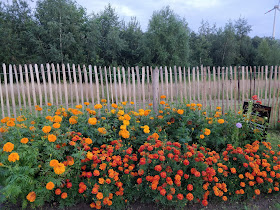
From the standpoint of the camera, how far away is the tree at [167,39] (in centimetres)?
2344

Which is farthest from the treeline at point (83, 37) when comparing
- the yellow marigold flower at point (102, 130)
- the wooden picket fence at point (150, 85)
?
the yellow marigold flower at point (102, 130)

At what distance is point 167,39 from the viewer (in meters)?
23.3

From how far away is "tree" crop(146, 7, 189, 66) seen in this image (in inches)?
923

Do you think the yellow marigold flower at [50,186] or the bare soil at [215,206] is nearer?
the yellow marigold flower at [50,186]

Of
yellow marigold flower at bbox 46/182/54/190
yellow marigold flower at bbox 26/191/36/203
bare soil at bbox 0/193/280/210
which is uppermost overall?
yellow marigold flower at bbox 46/182/54/190

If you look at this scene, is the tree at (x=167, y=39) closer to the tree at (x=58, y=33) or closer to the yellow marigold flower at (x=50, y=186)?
the tree at (x=58, y=33)

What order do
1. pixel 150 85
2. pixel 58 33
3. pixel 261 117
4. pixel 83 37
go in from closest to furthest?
pixel 261 117
pixel 150 85
pixel 58 33
pixel 83 37

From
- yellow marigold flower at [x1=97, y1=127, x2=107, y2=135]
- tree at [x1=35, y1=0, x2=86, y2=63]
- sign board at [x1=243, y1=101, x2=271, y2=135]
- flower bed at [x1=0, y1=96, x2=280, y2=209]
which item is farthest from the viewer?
tree at [x1=35, y1=0, x2=86, y2=63]

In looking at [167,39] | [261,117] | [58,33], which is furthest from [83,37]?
[261,117]

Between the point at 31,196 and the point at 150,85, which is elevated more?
the point at 150,85

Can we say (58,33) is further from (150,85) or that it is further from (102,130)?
(102,130)

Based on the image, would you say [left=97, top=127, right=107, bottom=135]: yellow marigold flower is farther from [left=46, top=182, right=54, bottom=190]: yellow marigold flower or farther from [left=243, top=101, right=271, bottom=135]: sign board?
[left=243, top=101, right=271, bottom=135]: sign board

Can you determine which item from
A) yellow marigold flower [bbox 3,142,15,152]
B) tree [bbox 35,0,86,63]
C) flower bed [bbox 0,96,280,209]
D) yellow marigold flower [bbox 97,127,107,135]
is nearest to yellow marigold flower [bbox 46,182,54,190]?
flower bed [bbox 0,96,280,209]

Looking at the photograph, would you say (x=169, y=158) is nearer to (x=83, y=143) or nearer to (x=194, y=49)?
(x=83, y=143)
